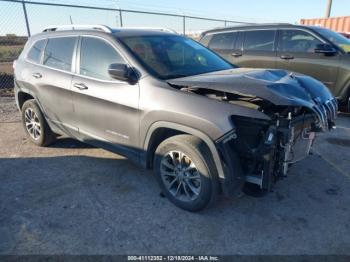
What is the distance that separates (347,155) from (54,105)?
4474mm

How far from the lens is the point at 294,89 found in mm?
3271

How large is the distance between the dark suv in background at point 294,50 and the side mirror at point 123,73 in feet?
16.1

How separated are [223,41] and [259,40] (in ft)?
3.30

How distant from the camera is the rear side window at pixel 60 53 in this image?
462 centimetres

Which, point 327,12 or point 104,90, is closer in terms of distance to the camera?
point 104,90

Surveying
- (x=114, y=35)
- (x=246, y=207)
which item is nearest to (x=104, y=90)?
(x=114, y=35)

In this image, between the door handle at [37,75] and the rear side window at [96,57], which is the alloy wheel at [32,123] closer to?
the door handle at [37,75]

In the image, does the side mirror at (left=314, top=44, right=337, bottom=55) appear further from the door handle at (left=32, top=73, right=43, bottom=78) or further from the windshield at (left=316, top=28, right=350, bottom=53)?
the door handle at (left=32, top=73, right=43, bottom=78)

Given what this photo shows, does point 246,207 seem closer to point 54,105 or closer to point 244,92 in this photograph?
point 244,92

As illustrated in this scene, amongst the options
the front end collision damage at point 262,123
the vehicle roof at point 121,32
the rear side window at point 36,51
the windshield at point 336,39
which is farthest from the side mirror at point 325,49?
the rear side window at point 36,51

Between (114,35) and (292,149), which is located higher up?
(114,35)

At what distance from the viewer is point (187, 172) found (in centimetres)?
355

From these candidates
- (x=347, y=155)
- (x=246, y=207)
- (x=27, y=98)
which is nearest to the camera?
(x=246, y=207)

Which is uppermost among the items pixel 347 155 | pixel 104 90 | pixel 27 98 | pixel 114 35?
pixel 114 35
